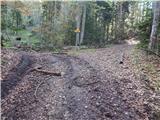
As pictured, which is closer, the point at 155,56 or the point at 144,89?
the point at 144,89

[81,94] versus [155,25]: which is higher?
[155,25]

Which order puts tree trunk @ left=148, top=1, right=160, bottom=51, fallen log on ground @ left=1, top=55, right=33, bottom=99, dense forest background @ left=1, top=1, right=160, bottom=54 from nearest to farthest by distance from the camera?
fallen log on ground @ left=1, top=55, right=33, bottom=99 < tree trunk @ left=148, top=1, right=160, bottom=51 < dense forest background @ left=1, top=1, right=160, bottom=54

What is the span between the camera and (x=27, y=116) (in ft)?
21.8

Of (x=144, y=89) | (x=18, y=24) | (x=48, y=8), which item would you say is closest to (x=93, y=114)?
(x=144, y=89)

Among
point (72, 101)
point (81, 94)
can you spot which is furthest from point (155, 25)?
point (72, 101)

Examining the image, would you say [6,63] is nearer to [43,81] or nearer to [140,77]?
[43,81]

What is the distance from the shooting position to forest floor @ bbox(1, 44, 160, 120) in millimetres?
6810

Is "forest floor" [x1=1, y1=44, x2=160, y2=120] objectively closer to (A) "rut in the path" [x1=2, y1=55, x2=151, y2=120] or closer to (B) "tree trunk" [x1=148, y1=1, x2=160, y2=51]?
(A) "rut in the path" [x1=2, y1=55, x2=151, y2=120]

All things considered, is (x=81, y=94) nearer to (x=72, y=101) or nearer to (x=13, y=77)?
(x=72, y=101)

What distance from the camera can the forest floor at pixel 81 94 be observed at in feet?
22.3

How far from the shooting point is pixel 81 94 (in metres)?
8.13

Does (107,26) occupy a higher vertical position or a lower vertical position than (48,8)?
lower

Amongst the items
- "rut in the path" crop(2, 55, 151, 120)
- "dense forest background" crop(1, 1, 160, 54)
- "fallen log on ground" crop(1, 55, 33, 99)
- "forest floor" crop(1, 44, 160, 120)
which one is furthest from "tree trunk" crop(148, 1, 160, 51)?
"dense forest background" crop(1, 1, 160, 54)

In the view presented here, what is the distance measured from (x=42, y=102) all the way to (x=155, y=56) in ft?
26.0
